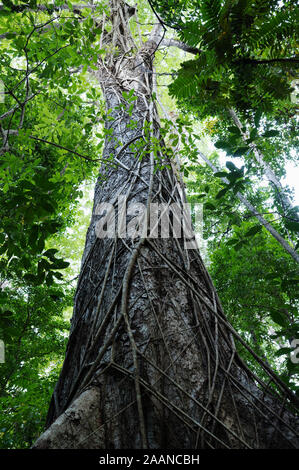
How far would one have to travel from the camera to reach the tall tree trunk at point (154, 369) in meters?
0.73

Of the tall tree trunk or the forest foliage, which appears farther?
the forest foliage

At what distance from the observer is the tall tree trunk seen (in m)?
0.73

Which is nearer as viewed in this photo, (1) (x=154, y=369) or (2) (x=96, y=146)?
(1) (x=154, y=369)

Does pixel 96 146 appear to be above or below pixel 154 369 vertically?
above

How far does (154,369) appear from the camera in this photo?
2.85ft

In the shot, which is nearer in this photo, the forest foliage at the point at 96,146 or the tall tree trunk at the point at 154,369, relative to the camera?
the tall tree trunk at the point at 154,369

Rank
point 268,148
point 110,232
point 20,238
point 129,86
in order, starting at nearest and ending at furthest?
point 20,238 < point 110,232 < point 129,86 < point 268,148

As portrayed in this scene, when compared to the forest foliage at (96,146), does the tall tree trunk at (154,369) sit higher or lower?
lower

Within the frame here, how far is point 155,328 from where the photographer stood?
0.98 metres

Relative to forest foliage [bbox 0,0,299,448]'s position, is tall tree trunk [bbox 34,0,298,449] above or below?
below

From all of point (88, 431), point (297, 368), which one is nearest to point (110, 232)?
point (88, 431)

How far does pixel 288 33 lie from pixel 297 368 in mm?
1191
